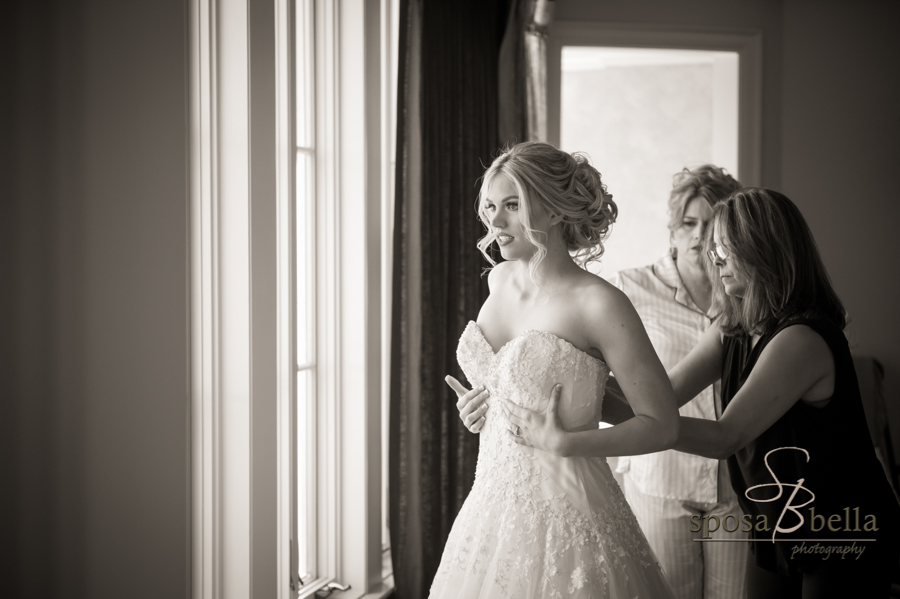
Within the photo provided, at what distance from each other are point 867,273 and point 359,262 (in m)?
3.04

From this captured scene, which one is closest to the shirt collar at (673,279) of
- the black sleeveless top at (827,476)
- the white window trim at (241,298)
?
the black sleeveless top at (827,476)

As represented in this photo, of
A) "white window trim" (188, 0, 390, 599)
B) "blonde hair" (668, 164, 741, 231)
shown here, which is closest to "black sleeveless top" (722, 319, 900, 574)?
"blonde hair" (668, 164, 741, 231)

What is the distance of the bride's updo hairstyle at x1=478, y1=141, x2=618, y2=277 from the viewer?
1609mm

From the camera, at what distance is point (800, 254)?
1.54m

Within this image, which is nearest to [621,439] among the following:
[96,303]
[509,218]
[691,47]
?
[509,218]

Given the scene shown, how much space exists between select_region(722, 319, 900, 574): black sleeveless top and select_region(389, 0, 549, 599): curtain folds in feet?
4.10

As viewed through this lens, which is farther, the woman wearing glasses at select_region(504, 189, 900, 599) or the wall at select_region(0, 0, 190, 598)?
the woman wearing glasses at select_region(504, 189, 900, 599)

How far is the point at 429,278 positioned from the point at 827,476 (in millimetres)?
1440

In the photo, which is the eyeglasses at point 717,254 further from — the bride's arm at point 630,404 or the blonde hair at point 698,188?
the blonde hair at point 698,188

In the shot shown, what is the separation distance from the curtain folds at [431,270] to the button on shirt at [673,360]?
636 mm

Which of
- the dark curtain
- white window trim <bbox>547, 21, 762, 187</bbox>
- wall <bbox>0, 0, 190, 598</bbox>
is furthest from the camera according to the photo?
white window trim <bbox>547, 21, 762, 187</bbox>

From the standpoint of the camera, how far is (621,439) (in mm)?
1454

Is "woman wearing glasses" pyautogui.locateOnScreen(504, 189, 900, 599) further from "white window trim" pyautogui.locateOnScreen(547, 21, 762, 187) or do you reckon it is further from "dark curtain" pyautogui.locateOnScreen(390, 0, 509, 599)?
"white window trim" pyautogui.locateOnScreen(547, 21, 762, 187)

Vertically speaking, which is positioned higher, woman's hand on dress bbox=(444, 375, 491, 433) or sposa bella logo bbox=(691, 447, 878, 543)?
woman's hand on dress bbox=(444, 375, 491, 433)
